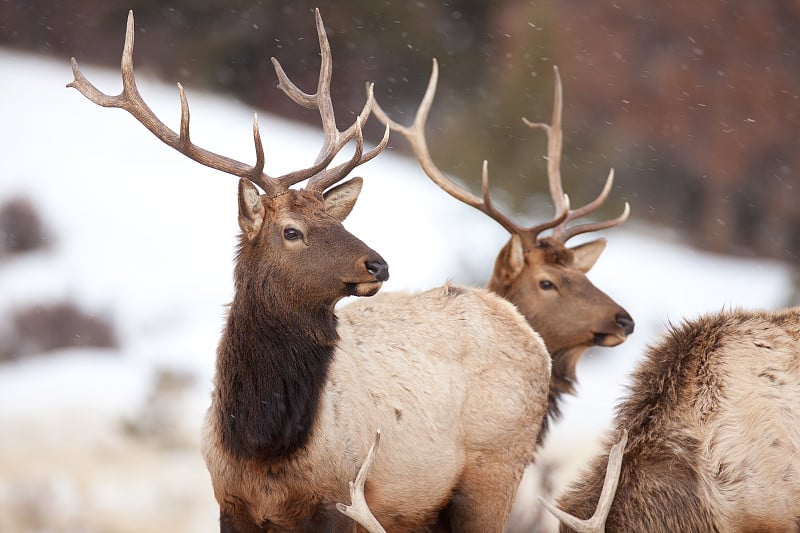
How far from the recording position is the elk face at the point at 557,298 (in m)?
7.18

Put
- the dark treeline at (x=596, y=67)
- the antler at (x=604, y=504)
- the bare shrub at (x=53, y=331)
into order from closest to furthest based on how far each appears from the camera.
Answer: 1. the antler at (x=604, y=504)
2. the bare shrub at (x=53, y=331)
3. the dark treeline at (x=596, y=67)

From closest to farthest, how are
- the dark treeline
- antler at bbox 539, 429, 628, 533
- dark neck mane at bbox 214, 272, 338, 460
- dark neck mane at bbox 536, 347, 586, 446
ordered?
antler at bbox 539, 429, 628, 533, dark neck mane at bbox 214, 272, 338, 460, dark neck mane at bbox 536, 347, 586, 446, the dark treeline

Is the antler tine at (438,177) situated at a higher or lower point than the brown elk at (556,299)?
higher

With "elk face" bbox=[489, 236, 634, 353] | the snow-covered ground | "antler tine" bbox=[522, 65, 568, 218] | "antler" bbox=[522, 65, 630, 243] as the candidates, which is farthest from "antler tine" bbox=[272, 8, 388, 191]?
the snow-covered ground

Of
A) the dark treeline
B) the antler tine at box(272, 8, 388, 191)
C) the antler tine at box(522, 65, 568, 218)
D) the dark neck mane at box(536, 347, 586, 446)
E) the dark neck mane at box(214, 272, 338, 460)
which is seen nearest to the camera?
the dark neck mane at box(214, 272, 338, 460)

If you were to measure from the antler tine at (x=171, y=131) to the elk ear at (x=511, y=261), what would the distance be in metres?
2.63

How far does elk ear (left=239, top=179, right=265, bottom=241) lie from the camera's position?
4.93m

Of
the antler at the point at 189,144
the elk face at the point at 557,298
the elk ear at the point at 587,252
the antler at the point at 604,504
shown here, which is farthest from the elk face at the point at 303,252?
the elk ear at the point at 587,252

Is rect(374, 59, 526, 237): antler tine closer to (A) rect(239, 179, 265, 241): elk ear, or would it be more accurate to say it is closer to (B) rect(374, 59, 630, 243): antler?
(B) rect(374, 59, 630, 243): antler

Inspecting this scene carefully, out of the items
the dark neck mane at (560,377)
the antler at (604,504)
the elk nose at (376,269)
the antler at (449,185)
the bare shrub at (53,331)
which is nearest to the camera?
the antler at (604,504)

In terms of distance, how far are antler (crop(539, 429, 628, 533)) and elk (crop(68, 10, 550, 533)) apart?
38.8 inches

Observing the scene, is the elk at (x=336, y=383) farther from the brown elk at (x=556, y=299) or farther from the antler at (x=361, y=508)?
the brown elk at (x=556, y=299)

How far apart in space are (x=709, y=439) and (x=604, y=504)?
78cm

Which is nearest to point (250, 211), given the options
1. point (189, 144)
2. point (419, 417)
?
point (189, 144)
